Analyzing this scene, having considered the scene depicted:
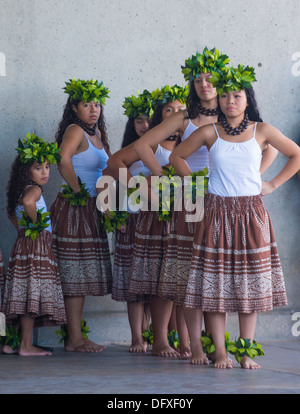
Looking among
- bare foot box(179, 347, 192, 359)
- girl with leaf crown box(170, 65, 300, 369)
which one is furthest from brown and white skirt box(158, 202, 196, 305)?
bare foot box(179, 347, 192, 359)

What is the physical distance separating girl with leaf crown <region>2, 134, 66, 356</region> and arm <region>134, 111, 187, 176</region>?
0.68 m

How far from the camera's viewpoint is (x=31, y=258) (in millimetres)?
4938

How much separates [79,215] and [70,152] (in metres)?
0.44

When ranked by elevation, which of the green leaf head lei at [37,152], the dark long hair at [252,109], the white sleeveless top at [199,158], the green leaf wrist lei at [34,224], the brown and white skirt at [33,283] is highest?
Answer: the dark long hair at [252,109]

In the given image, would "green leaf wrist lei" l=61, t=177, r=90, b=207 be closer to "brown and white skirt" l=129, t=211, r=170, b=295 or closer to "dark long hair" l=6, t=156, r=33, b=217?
"dark long hair" l=6, t=156, r=33, b=217

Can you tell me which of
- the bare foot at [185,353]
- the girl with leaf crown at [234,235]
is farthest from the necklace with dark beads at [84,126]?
the bare foot at [185,353]

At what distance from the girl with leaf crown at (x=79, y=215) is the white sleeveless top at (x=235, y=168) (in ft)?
4.03

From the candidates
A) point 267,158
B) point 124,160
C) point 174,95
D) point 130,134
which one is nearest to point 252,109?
point 267,158

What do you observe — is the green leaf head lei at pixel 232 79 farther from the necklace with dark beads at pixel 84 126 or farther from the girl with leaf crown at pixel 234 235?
the necklace with dark beads at pixel 84 126

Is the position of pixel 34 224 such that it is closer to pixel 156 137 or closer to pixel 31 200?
pixel 31 200

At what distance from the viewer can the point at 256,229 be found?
4266 mm

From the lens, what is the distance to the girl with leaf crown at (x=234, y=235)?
13.9 ft
